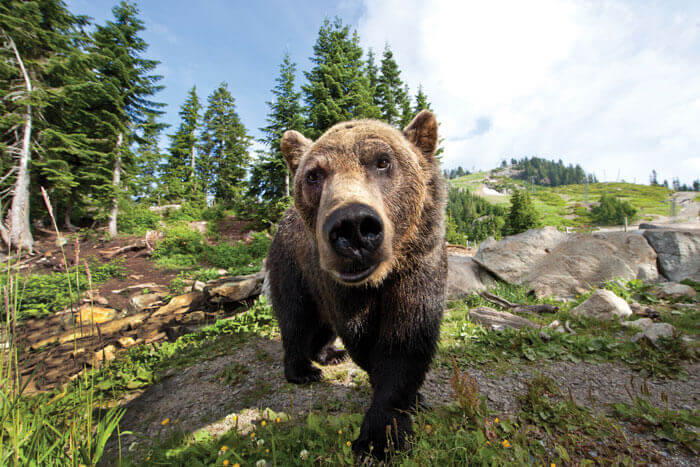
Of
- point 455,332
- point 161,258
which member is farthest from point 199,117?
point 455,332

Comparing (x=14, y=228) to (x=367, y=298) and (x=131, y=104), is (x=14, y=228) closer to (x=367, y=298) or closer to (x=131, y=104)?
(x=131, y=104)

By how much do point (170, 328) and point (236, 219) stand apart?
52.1 feet

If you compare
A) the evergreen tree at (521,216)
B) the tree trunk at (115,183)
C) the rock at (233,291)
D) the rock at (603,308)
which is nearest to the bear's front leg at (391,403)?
the rock at (603,308)

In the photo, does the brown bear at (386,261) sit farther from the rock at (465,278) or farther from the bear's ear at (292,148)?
the rock at (465,278)

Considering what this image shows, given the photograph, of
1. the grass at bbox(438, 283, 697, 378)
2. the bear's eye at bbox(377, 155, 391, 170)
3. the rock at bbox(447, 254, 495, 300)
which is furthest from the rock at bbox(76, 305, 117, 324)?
the rock at bbox(447, 254, 495, 300)

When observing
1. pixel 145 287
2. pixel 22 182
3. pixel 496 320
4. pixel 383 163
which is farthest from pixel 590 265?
pixel 22 182

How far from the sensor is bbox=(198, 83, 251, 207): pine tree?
2783 centimetres

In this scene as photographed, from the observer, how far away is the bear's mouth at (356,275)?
5.24 feet

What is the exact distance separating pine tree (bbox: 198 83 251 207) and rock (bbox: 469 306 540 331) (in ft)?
83.9

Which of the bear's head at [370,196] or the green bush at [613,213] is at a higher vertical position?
the green bush at [613,213]

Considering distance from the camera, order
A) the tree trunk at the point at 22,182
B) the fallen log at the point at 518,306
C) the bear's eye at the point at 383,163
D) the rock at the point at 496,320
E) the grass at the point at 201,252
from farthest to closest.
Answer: the grass at the point at 201,252 < the tree trunk at the point at 22,182 < the fallen log at the point at 518,306 < the rock at the point at 496,320 < the bear's eye at the point at 383,163

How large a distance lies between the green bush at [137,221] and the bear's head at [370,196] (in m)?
18.5

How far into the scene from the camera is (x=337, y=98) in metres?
13.1

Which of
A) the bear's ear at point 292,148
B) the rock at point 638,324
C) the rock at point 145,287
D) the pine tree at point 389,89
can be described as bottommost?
the rock at point 145,287
